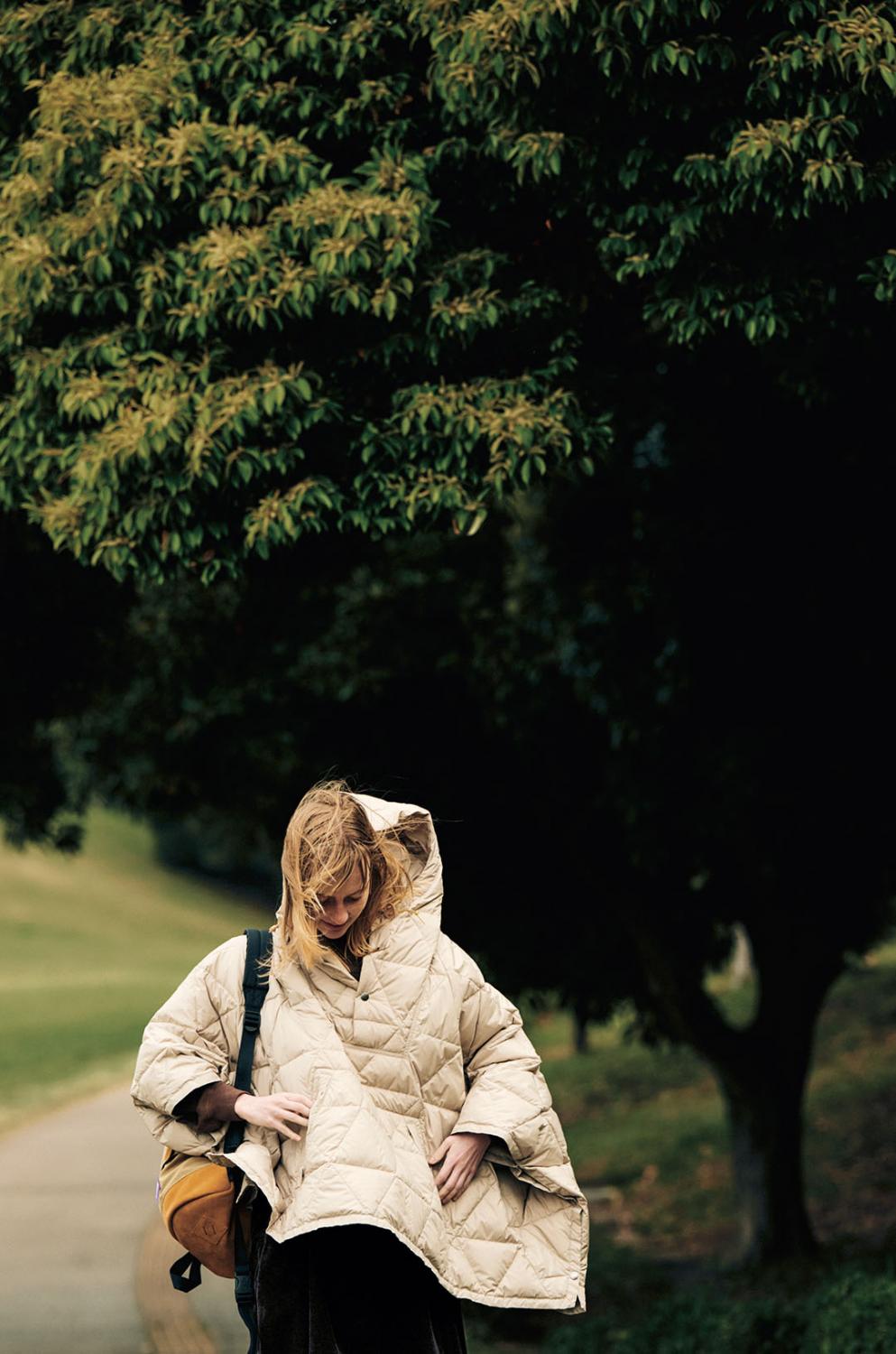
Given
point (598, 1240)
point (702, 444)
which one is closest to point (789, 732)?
point (702, 444)

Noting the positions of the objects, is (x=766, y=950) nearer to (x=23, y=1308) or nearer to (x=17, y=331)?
(x=23, y=1308)

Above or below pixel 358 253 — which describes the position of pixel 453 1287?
below

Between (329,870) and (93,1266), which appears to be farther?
(93,1266)

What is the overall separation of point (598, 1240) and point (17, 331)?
33.2ft

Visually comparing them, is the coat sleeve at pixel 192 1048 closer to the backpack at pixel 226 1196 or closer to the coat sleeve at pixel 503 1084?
the backpack at pixel 226 1196

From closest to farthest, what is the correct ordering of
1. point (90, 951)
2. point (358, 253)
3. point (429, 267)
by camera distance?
point (358, 253) < point (429, 267) < point (90, 951)

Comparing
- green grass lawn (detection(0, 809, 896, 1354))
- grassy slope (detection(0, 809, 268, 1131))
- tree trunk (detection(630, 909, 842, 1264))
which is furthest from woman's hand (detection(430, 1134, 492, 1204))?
grassy slope (detection(0, 809, 268, 1131))

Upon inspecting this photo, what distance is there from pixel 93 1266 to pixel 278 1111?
816 centimetres

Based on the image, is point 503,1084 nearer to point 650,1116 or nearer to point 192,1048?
point 192,1048

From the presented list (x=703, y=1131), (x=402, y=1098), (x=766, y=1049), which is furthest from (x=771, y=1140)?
(x=402, y=1098)

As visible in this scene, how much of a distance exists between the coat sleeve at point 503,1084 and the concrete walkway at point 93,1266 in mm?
5645

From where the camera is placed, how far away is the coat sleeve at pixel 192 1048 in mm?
3328

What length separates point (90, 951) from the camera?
2060 inches

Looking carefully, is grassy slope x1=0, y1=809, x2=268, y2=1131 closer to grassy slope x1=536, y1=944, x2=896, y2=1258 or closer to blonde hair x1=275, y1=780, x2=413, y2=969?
grassy slope x1=536, y1=944, x2=896, y2=1258
